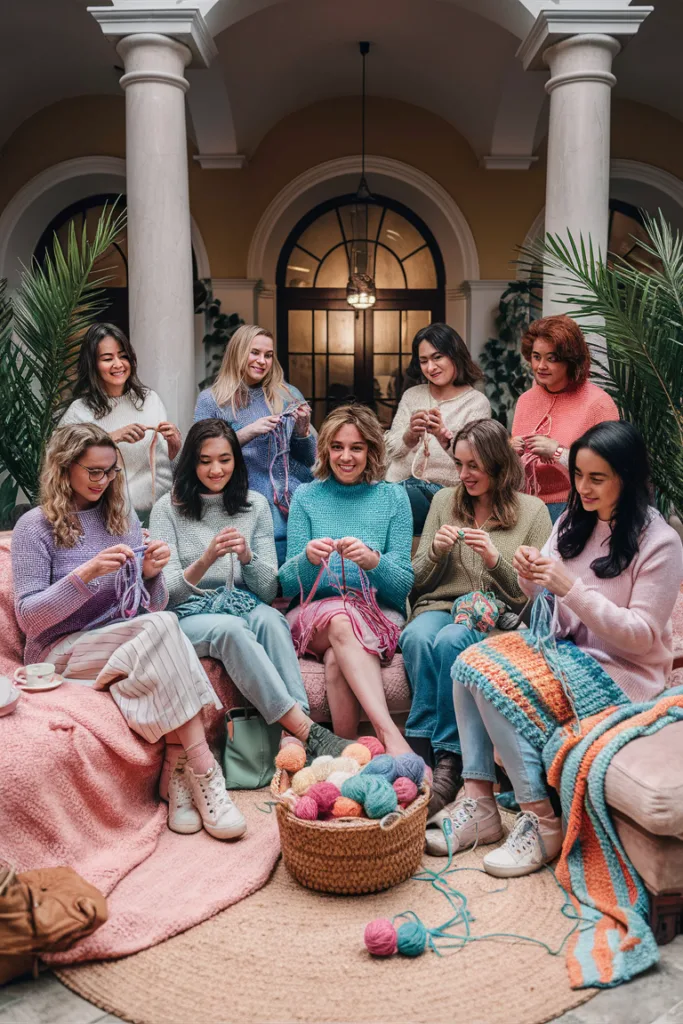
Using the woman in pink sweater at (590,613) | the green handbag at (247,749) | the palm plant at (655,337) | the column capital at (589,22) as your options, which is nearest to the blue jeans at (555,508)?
the palm plant at (655,337)

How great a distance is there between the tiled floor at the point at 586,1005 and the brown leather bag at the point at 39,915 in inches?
3.0

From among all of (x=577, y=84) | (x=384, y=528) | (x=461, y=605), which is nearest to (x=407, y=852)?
(x=461, y=605)

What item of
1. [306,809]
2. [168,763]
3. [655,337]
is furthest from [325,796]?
[655,337]

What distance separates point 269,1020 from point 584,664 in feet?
4.67

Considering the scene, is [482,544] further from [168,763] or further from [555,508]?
[168,763]

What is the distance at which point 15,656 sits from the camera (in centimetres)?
363

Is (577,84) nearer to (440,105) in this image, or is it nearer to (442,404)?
(442,404)

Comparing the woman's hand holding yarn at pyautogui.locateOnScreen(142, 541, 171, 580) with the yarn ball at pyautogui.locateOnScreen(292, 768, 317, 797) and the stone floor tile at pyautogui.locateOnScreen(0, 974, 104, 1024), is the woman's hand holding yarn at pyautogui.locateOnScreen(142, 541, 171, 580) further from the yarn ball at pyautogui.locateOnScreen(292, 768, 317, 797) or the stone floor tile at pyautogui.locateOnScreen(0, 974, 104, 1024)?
the stone floor tile at pyautogui.locateOnScreen(0, 974, 104, 1024)

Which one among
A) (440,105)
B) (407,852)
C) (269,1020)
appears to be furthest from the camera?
(440,105)

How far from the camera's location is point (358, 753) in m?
3.23

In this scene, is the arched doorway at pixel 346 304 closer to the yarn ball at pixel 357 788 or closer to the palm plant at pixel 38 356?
the palm plant at pixel 38 356

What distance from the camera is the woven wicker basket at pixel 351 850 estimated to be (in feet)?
9.47

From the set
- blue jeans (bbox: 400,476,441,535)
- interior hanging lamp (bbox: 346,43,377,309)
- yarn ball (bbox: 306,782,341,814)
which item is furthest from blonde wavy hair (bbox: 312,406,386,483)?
interior hanging lamp (bbox: 346,43,377,309)

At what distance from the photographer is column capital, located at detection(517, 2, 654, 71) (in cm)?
512
